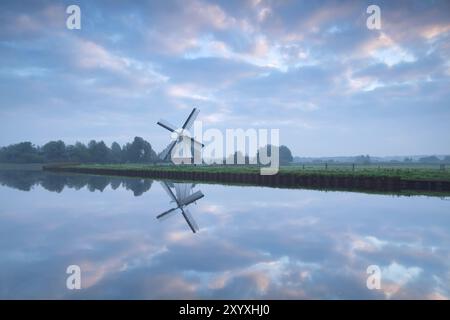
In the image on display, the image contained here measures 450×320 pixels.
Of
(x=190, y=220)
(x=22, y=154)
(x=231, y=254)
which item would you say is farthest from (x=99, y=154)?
(x=231, y=254)

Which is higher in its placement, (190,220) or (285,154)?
(285,154)

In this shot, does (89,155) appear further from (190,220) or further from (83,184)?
(190,220)

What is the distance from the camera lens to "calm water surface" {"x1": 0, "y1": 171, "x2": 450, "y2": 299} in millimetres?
7754

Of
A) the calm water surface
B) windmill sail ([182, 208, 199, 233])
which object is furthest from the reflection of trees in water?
the calm water surface

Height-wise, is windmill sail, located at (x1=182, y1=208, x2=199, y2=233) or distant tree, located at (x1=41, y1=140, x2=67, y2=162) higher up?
distant tree, located at (x1=41, y1=140, x2=67, y2=162)

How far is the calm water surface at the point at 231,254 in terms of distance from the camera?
7.75m

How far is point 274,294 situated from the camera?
7445 millimetres

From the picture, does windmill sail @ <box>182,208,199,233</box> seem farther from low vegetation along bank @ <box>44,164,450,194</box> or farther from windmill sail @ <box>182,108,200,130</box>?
windmill sail @ <box>182,108,200,130</box>

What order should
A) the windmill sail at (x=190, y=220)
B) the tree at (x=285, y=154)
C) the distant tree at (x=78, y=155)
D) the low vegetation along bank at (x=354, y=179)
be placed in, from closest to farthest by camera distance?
1. the windmill sail at (x=190, y=220)
2. the low vegetation along bank at (x=354, y=179)
3. the distant tree at (x=78, y=155)
4. the tree at (x=285, y=154)

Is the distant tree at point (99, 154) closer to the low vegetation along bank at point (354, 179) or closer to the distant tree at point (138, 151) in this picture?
the distant tree at point (138, 151)

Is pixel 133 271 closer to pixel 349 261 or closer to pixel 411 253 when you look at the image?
pixel 349 261

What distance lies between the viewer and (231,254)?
34.7ft

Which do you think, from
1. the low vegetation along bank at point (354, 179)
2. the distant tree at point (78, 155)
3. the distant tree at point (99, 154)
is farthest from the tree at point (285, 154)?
the low vegetation along bank at point (354, 179)
